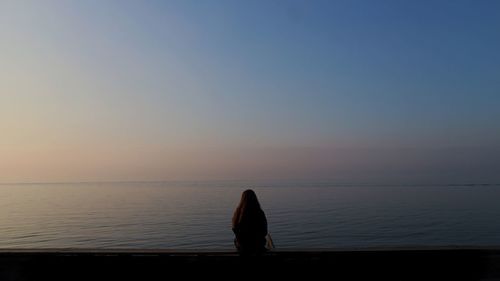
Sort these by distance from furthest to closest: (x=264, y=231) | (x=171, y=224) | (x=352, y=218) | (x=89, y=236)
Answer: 1. (x=352, y=218)
2. (x=171, y=224)
3. (x=89, y=236)
4. (x=264, y=231)

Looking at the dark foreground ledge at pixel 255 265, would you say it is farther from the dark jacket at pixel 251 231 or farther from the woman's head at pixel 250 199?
the woman's head at pixel 250 199

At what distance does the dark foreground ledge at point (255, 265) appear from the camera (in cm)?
688

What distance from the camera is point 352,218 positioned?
43.3 m

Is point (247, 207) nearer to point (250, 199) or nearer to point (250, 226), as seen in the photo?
point (250, 199)

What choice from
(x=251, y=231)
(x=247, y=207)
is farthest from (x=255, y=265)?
(x=247, y=207)

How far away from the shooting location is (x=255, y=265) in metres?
6.95

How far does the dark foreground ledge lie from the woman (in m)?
0.63

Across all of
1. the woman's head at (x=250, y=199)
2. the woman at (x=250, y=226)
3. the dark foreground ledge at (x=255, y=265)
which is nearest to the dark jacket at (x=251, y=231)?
the woman at (x=250, y=226)

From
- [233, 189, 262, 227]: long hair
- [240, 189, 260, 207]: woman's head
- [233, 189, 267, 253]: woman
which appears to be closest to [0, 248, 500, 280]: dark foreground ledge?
[233, 189, 267, 253]: woman

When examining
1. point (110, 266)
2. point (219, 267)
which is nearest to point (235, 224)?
point (219, 267)

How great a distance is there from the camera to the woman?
304 inches

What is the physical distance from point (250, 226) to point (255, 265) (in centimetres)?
93

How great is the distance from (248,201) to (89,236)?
29.2 m

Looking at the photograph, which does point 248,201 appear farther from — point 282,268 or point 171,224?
point 171,224
